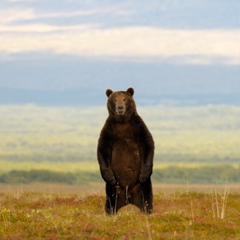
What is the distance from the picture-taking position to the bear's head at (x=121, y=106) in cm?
1731

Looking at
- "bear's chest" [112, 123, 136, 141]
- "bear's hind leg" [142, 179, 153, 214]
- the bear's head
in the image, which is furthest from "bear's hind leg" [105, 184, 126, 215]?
the bear's head

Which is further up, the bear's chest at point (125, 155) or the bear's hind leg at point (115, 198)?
the bear's chest at point (125, 155)

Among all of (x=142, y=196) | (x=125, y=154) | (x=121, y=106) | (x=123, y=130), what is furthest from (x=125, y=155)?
(x=121, y=106)

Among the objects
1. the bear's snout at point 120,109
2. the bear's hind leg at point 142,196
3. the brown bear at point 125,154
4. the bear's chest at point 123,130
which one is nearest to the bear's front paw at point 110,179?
the brown bear at point 125,154

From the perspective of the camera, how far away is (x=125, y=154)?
17766mm

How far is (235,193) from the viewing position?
2494 cm

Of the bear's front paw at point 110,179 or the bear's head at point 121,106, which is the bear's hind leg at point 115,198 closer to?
the bear's front paw at point 110,179

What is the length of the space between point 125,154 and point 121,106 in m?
1.25

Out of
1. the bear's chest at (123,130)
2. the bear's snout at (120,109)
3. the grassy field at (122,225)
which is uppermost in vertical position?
the bear's snout at (120,109)

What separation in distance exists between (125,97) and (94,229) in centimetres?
426

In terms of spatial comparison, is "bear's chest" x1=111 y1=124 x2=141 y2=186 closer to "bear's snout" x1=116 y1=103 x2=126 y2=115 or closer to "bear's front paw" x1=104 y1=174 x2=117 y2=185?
"bear's front paw" x1=104 y1=174 x2=117 y2=185

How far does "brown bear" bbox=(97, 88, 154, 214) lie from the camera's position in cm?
1755

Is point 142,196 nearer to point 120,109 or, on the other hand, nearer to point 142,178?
point 142,178

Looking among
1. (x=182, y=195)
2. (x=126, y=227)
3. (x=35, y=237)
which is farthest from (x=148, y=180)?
(x=182, y=195)
